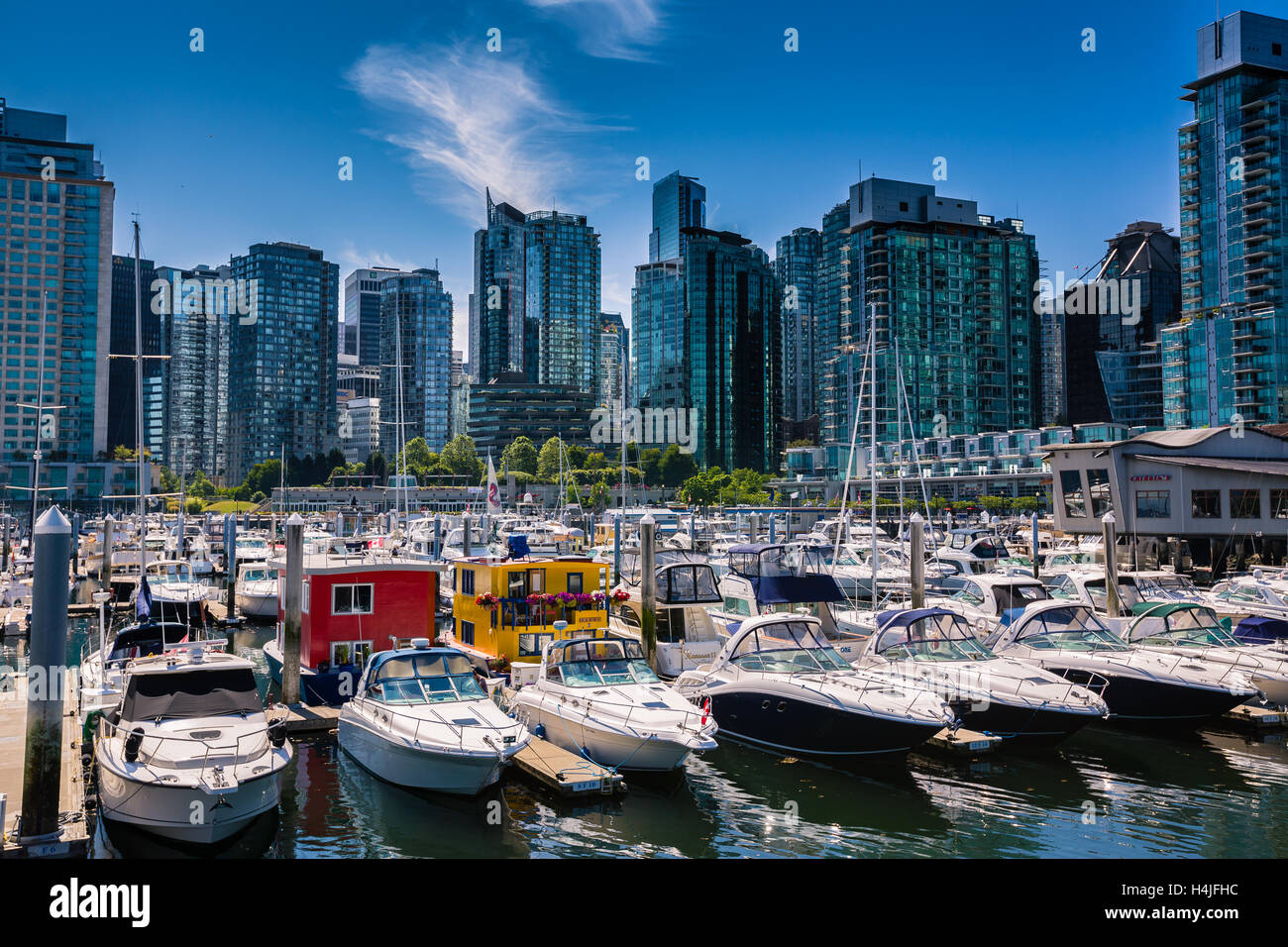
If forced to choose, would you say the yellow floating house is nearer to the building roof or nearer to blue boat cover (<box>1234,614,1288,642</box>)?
blue boat cover (<box>1234,614,1288,642</box>)

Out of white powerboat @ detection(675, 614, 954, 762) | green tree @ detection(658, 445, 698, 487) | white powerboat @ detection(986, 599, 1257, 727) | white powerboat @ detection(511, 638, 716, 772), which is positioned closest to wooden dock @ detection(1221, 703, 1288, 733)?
white powerboat @ detection(986, 599, 1257, 727)

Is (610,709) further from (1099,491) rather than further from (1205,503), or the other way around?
(1099,491)

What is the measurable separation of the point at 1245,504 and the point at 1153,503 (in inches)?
174

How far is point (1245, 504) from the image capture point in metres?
50.2

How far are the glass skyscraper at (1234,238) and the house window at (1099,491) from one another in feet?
206

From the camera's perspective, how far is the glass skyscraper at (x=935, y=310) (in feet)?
502

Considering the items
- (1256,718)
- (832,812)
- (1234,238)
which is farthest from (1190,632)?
(1234,238)

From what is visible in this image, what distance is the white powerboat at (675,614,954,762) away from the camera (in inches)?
702

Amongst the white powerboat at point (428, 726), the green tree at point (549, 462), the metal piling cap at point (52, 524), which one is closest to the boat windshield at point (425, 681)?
the white powerboat at point (428, 726)

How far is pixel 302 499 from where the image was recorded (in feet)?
532

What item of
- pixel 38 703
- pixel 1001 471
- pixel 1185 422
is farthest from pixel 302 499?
pixel 38 703

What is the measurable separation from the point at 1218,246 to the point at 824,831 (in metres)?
124
